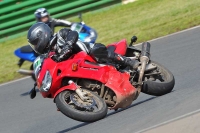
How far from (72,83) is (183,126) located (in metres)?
2.12

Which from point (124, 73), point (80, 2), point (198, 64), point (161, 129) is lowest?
point (80, 2)

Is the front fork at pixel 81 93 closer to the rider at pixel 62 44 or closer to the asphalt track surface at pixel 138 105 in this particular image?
the asphalt track surface at pixel 138 105

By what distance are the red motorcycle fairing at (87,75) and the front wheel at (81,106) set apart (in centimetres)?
11

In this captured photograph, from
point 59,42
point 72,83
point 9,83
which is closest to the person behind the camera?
point 72,83

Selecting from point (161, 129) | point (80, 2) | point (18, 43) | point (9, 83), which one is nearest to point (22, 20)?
point (18, 43)

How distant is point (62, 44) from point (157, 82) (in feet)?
4.29

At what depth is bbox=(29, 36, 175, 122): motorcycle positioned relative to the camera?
6.27m

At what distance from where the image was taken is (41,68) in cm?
673

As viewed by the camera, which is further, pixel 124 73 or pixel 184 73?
pixel 184 73

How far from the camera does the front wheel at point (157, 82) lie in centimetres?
696

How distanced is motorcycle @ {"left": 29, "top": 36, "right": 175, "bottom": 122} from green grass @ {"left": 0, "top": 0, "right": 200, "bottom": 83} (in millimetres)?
5124

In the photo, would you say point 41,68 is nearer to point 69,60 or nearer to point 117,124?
point 69,60

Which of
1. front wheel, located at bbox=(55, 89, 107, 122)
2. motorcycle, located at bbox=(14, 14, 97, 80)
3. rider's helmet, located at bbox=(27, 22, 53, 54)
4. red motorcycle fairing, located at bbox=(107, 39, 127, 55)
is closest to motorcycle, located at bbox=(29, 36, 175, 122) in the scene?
front wheel, located at bbox=(55, 89, 107, 122)

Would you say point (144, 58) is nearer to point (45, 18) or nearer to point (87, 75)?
point (87, 75)
